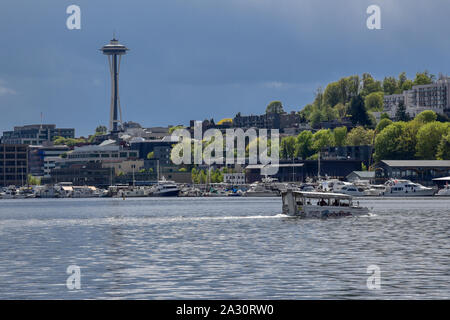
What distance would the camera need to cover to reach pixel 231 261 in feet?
194

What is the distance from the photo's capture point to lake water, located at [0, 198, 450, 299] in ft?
147

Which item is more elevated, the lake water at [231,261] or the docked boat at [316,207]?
the docked boat at [316,207]

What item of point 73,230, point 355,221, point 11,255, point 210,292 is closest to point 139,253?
point 11,255

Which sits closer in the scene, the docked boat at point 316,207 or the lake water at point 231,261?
the lake water at point 231,261

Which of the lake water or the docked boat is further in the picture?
the docked boat

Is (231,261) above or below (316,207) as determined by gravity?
below

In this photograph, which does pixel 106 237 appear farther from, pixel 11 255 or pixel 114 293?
pixel 114 293

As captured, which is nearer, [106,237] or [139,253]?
[139,253]

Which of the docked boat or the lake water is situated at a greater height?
the docked boat

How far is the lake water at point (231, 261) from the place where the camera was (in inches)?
1766

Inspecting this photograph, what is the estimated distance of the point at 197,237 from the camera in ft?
274

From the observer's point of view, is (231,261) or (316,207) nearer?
(231,261)
